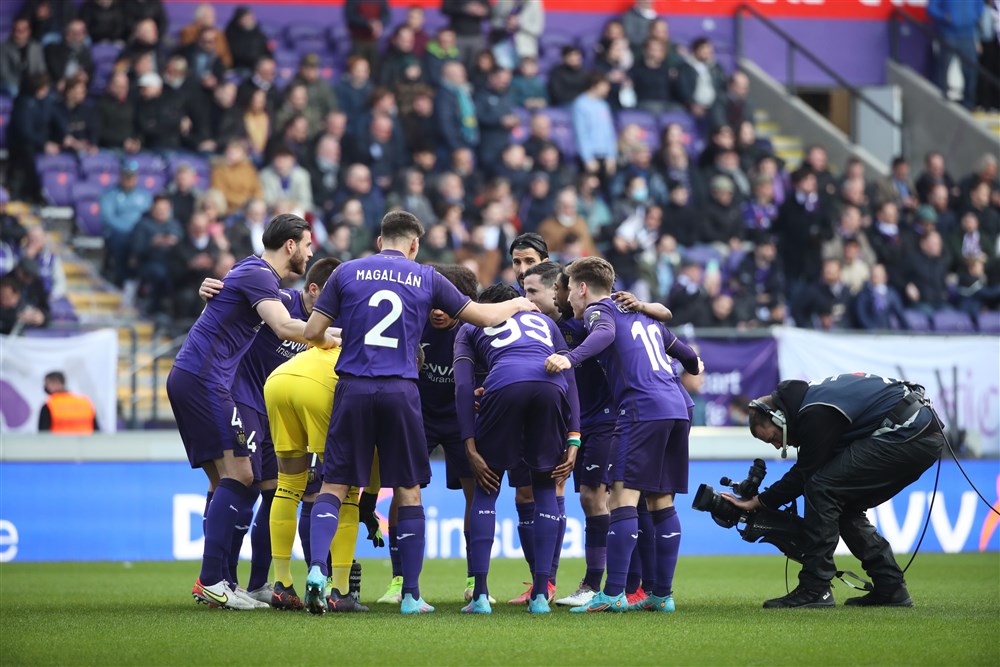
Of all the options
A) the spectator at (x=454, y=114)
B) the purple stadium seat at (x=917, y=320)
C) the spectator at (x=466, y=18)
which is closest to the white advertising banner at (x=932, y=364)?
the purple stadium seat at (x=917, y=320)

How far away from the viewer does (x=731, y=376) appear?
15391 millimetres

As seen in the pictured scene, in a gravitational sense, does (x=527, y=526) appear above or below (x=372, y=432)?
below

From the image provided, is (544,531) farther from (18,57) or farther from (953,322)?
(18,57)

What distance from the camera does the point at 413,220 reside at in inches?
343

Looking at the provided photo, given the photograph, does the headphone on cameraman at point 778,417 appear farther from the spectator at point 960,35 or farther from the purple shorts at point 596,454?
the spectator at point 960,35

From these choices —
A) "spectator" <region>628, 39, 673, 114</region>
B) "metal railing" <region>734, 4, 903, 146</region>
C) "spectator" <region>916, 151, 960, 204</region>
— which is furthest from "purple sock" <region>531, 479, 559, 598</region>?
"metal railing" <region>734, 4, 903, 146</region>

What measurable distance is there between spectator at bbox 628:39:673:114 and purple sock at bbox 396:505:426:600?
1469 centimetres

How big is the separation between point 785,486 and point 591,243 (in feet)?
31.2

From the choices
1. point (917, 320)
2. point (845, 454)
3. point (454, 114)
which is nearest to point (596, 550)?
point (845, 454)

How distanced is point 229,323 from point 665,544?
299cm

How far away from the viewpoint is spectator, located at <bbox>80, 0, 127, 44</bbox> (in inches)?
786

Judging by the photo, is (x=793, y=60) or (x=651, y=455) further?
(x=793, y=60)

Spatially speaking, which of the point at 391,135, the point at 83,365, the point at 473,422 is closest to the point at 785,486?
the point at 473,422

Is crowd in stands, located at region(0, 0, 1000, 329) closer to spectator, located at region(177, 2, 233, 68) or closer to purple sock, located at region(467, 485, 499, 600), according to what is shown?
spectator, located at region(177, 2, 233, 68)
